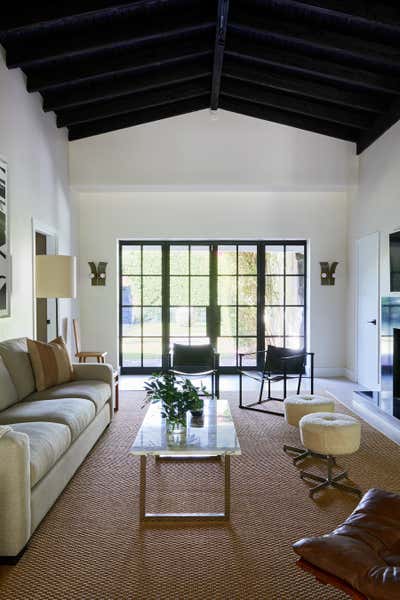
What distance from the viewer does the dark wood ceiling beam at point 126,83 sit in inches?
219

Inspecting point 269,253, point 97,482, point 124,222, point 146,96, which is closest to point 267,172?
point 269,253

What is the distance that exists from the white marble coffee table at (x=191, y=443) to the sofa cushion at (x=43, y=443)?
20.1 inches

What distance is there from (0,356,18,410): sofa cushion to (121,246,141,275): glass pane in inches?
155

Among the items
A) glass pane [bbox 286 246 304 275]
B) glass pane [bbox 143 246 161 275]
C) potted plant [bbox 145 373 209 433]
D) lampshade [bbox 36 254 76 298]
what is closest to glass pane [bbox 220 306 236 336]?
glass pane [bbox 286 246 304 275]

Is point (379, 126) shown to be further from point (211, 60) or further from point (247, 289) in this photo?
point (247, 289)

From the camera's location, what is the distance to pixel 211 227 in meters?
7.33

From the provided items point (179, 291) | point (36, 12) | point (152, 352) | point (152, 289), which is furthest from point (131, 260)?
point (36, 12)

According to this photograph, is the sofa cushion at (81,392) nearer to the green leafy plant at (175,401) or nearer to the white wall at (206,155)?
the green leafy plant at (175,401)

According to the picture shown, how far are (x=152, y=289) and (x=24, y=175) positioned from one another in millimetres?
3119

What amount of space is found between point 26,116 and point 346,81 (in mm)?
3538

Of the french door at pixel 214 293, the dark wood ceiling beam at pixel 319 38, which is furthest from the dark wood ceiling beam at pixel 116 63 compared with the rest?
the french door at pixel 214 293

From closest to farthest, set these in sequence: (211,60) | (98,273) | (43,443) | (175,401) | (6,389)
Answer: (43,443)
(175,401)
(6,389)
(211,60)
(98,273)

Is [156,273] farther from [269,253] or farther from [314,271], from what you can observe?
[314,271]

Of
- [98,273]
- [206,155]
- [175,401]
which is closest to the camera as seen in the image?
[175,401]
